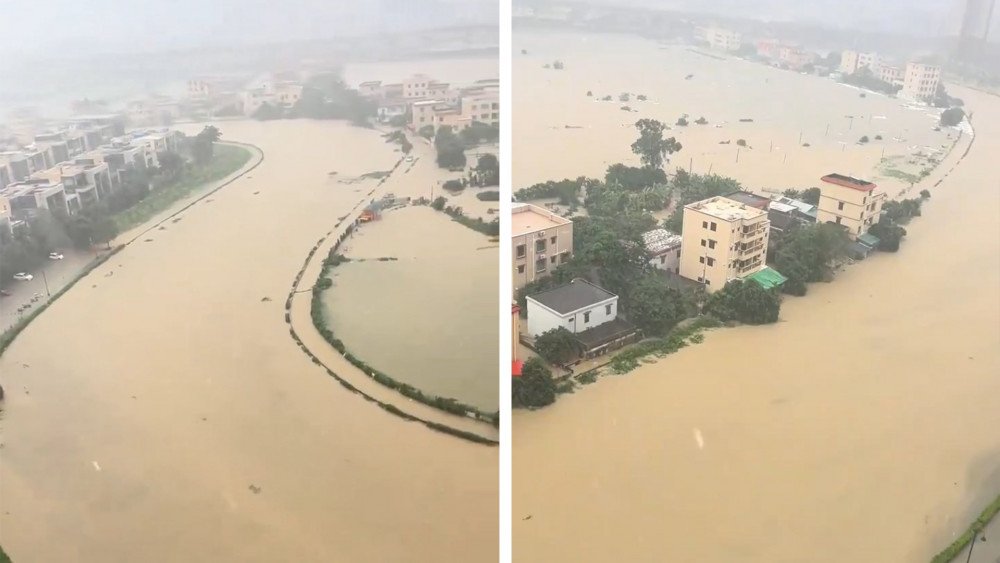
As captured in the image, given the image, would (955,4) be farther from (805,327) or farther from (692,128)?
(805,327)

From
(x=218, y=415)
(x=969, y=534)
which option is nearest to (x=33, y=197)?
(x=218, y=415)

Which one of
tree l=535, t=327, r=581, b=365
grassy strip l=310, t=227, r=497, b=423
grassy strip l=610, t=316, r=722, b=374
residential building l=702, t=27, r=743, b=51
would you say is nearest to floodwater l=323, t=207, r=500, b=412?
grassy strip l=310, t=227, r=497, b=423

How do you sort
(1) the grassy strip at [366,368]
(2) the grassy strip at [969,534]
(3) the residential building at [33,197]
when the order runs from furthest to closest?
(2) the grassy strip at [969,534], (1) the grassy strip at [366,368], (3) the residential building at [33,197]

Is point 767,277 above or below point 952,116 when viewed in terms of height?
below

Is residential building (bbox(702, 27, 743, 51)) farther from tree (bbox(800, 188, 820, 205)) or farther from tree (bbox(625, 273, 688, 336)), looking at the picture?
tree (bbox(625, 273, 688, 336))

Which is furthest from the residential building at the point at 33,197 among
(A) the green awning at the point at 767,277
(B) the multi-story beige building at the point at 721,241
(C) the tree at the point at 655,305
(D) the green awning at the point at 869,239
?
(D) the green awning at the point at 869,239

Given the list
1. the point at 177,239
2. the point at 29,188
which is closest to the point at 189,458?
the point at 177,239

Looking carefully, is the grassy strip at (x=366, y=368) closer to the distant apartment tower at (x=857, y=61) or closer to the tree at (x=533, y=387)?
the tree at (x=533, y=387)

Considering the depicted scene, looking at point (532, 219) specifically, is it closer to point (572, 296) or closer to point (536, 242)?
point (536, 242)
